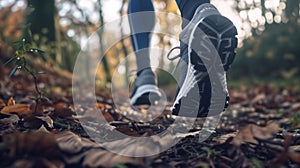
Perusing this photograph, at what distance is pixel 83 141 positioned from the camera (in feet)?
3.38

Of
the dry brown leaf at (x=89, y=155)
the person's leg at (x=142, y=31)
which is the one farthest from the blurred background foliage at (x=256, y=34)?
the dry brown leaf at (x=89, y=155)

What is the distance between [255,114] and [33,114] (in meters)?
1.61

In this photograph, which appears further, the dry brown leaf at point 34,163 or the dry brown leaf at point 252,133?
the dry brown leaf at point 252,133

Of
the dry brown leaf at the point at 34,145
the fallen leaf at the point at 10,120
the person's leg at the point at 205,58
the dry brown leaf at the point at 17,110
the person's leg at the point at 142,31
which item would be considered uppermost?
Result: the person's leg at the point at 142,31

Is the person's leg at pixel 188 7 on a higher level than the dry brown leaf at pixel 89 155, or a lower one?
higher

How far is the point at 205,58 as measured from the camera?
131 cm

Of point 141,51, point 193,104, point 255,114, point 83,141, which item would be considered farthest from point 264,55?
point 83,141

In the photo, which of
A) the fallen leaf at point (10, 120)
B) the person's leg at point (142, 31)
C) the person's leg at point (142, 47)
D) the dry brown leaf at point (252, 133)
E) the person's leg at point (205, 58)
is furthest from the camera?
the person's leg at point (142, 31)

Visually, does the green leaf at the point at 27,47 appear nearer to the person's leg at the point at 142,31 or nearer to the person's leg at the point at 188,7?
the person's leg at the point at 188,7

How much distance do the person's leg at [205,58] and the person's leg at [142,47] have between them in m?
0.54

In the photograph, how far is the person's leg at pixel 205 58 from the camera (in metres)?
1.31

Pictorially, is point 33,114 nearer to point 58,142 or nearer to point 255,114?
point 58,142

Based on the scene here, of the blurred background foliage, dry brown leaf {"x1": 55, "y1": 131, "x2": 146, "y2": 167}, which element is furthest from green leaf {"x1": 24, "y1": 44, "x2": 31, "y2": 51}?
the blurred background foliage

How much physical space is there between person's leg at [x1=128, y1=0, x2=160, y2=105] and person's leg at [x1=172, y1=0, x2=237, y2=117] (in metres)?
0.54
